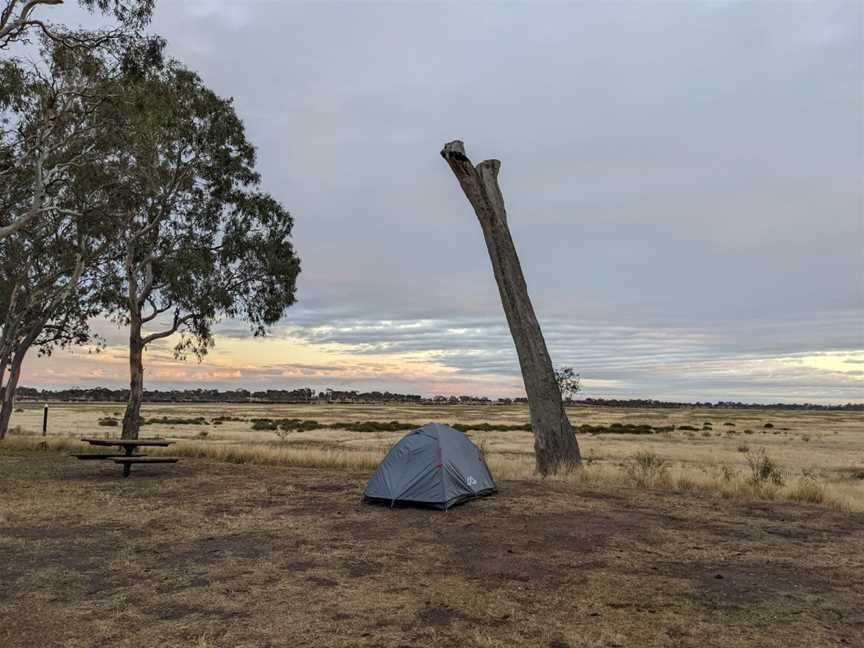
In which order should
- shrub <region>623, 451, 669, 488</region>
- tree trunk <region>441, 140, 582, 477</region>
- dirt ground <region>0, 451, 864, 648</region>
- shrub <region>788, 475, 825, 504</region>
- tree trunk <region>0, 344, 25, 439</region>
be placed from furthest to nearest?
tree trunk <region>0, 344, 25, 439</region>, tree trunk <region>441, 140, 582, 477</region>, shrub <region>623, 451, 669, 488</region>, shrub <region>788, 475, 825, 504</region>, dirt ground <region>0, 451, 864, 648</region>

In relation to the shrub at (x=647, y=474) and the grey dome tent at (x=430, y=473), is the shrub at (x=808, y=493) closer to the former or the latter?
the shrub at (x=647, y=474)

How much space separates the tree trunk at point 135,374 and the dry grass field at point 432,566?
992 cm

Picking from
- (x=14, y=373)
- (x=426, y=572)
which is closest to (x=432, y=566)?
(x=426, y=572)

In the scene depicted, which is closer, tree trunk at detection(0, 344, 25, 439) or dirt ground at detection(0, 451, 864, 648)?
dirt ground at detection(0, 451, 864, 648)

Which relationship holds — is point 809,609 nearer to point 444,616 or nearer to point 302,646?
point 444,616

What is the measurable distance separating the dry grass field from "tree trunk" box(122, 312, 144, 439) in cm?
992

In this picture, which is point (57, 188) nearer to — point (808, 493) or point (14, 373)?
point (14, 373)

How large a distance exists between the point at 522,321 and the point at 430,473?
564 centimetres

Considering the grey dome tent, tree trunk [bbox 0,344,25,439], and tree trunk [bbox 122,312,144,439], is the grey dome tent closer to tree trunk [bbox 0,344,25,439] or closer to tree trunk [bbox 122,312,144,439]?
tree trunk [bbox 122,312,144,439]

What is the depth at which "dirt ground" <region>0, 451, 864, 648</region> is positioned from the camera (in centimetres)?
539

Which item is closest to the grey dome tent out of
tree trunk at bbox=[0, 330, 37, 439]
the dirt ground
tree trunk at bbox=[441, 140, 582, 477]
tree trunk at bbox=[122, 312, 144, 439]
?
the dirt ground

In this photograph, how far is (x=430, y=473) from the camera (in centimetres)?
1087

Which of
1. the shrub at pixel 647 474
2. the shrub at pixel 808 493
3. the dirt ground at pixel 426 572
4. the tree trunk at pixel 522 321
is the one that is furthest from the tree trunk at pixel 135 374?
the shrub at pixel 808 493

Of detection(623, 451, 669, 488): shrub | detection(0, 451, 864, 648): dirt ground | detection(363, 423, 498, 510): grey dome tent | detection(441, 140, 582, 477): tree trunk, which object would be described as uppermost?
detection(441, 140, 582, 477): tree trunk
